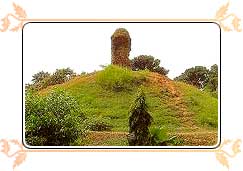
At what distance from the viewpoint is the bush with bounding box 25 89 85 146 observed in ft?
10.6

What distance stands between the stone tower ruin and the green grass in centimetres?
24

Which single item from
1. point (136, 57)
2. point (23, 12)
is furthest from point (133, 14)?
point (23, 12)

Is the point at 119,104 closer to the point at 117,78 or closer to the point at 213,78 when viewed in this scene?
the point at 117,78

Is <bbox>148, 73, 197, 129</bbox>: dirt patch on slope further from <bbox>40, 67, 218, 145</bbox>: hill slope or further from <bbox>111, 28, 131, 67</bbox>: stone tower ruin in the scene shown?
<bbox>111, 28, 131, 67</bbox>: stone tower ruin

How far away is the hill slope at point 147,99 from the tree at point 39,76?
0.06 metres

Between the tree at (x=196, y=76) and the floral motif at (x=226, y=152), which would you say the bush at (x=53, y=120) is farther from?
the floral motif at (x=226, y=152)

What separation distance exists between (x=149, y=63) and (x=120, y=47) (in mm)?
140

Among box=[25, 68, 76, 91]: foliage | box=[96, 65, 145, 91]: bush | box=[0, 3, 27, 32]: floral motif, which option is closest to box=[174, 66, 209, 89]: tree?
box=[96, 65, 145, 91]: bush

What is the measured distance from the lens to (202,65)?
3279mm

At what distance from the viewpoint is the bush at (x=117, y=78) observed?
332cm

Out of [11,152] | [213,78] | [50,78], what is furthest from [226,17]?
[11,152]

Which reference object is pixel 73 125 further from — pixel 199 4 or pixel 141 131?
pixel 199 4

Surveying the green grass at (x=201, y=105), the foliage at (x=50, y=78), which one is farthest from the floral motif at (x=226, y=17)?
the foliage at (x=50, y=78)

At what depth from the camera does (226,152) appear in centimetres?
321
